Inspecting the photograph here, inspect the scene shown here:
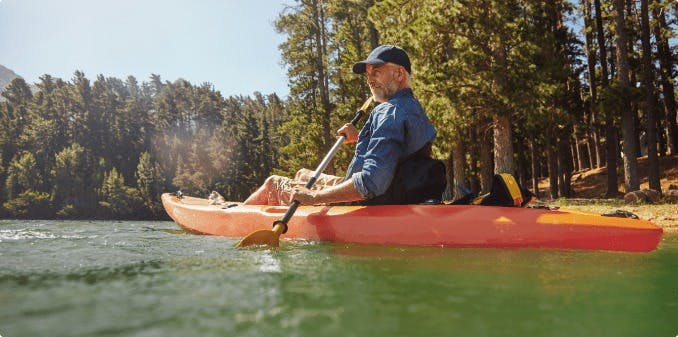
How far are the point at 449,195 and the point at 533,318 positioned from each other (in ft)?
58.5

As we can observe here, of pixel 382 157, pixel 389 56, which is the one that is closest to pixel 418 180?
pixel 382 157

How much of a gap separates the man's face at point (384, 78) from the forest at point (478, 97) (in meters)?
9.00

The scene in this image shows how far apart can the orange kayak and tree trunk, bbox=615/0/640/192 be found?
12.4m

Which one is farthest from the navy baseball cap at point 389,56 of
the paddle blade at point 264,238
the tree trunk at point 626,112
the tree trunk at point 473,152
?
the tree trunk at point 626,112

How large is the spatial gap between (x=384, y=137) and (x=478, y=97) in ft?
32.4

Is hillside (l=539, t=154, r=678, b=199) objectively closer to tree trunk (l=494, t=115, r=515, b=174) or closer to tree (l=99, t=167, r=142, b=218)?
tree trunk (l=494, t=115, r=515, b=174)

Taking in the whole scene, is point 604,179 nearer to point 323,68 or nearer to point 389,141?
point 323,68

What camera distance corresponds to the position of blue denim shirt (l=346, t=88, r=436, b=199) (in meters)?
3.65

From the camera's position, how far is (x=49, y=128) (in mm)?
67188

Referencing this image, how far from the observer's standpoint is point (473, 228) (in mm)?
3680

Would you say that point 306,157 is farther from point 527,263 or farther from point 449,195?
point 527,263

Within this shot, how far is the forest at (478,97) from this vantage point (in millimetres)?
12516

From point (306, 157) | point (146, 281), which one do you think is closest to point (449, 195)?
point (306, 157)

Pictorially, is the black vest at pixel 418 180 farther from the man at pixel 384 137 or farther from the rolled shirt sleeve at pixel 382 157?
the rolled shirt sleeve at pixel 382 157
